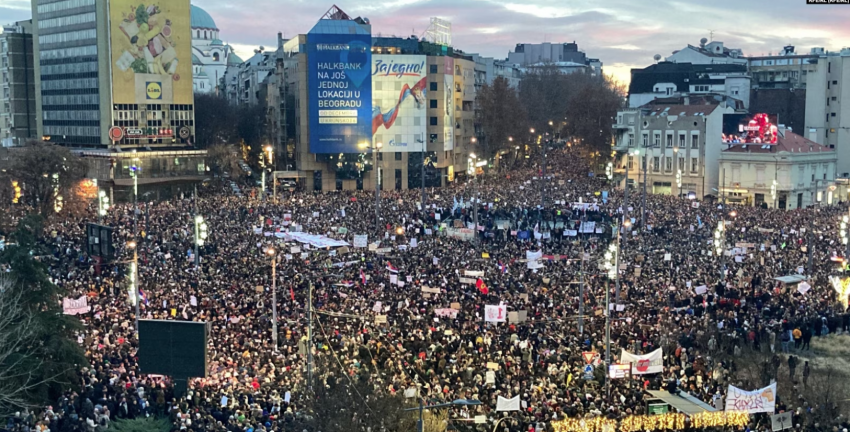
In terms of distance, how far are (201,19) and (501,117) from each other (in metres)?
75.8

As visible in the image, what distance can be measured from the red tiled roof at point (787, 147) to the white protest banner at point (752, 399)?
159 ft

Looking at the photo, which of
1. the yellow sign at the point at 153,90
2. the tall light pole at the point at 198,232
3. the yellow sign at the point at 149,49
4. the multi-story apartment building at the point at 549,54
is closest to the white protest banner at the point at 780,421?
A: the tall light pole at the point at 198,232

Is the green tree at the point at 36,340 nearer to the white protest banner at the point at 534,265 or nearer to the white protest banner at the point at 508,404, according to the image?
the white protest banner at the point at 508,404

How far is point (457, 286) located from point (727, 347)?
29.9ft

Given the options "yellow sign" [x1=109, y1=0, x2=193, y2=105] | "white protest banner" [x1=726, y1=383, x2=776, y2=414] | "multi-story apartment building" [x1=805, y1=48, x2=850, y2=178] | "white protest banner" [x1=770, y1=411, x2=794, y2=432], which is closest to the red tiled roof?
"multi-story apartment building" [x1=805, y1=48, x2=850, y2=178]

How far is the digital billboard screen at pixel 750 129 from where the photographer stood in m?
65.4

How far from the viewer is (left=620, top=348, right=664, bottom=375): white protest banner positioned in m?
22.0

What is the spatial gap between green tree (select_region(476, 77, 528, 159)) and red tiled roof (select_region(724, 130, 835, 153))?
93.7 feet

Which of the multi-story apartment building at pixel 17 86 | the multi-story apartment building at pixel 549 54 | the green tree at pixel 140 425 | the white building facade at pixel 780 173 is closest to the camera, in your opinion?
the green tree at pixel 140 425

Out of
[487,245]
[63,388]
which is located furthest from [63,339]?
[487,245]

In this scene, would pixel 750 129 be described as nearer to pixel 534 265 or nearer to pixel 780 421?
pixel 534 265

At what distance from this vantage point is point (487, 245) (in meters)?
41.6

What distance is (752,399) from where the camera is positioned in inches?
787

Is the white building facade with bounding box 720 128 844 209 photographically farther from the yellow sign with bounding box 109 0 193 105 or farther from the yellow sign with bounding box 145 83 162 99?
the yellow sign with bounding box 145 83 162 99
